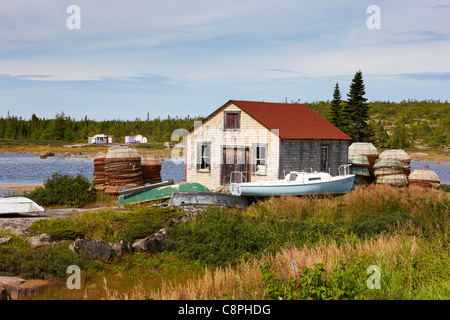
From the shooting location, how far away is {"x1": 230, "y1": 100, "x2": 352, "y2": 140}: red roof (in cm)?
2552

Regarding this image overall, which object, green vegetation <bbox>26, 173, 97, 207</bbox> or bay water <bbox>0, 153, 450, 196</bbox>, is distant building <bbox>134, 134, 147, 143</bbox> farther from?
green vegetation <bbox>26, 173, 97, 207</bbox>

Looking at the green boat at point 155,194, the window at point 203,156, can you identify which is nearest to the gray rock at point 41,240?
the green boat at point 155,194

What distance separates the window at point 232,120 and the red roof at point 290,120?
568 millimetres

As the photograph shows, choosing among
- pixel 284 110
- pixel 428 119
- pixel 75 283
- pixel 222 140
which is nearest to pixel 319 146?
pixel 284 110

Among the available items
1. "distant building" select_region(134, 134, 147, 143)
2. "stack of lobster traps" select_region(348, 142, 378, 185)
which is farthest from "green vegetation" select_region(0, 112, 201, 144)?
"stack of lobster traps" select_region(348, 142, 378, 185)

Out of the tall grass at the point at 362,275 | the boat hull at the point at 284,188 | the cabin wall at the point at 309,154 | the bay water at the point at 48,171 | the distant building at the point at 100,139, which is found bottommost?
the bay water at the point at 48,171

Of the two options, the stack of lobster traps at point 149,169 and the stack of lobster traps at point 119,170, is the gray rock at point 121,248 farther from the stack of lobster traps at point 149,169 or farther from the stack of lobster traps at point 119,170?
the stack of lobster traps at point 149,169

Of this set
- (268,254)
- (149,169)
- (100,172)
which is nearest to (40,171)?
(149,169)

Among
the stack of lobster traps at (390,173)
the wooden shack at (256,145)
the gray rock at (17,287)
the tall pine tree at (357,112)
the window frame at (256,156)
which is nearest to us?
the gray rock at (17,287)

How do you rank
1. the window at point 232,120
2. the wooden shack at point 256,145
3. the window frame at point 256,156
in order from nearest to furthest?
1. the wooden shack at point 256,145
2. the window frame at point 256,156
3. the window at point 232,120

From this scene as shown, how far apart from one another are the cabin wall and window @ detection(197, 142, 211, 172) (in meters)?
4.64

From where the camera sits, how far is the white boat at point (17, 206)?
17281mm
